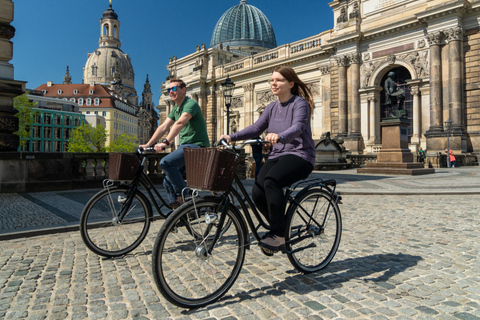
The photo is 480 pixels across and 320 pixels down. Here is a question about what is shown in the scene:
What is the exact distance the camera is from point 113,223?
401 centimetres

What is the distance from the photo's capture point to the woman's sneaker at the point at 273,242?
297 centimetres

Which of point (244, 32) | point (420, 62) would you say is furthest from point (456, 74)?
point (244, 32)

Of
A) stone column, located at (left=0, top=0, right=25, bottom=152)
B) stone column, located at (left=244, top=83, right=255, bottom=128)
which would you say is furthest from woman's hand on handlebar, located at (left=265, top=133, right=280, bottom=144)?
stone column, located at (left=244, top=83, right=255, bottom=128)

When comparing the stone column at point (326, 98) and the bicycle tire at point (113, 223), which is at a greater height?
the stone column at point (326, 98)

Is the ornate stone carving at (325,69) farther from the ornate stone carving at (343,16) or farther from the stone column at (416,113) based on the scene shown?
the stone column at (416,113)

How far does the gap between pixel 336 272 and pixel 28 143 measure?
8533 cm

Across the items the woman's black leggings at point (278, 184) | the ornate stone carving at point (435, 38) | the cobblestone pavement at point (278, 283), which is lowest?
the cobblestone pavement at point (278, 283)

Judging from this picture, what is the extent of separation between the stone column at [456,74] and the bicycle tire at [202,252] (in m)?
25.4

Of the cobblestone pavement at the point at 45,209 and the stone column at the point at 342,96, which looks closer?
the cobblestone pavement at the point at 45,209

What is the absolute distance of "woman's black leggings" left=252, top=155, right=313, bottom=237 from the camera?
2980 mm

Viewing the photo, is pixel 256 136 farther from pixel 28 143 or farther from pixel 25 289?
pixel 28 143

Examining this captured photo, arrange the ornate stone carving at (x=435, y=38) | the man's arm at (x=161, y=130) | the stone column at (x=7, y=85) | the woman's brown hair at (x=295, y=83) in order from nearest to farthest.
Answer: the woman's brown hair at (x=295, y=83)
the man's arm at (x=161, y=130)
the stone column at (x=7, y=85)
the ornate stone carving at (x=435, y=38)

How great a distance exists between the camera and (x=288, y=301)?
270 centimetres

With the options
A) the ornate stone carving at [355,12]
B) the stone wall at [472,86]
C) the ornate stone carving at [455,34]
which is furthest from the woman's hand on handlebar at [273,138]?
the ornate stone carving at [355,12]
